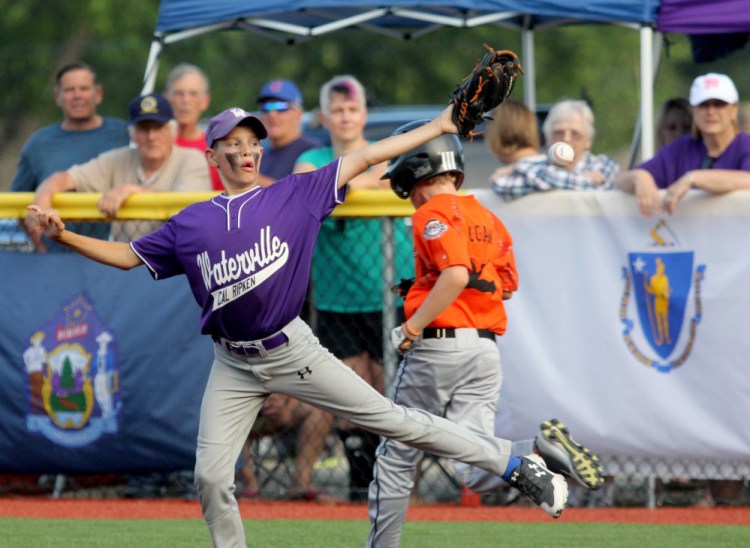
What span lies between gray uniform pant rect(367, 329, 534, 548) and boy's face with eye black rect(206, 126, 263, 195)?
1035 mm

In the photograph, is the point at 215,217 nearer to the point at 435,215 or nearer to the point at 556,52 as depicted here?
the point at 435,215

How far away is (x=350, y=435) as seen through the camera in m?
7.73

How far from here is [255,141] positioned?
17.7 ft

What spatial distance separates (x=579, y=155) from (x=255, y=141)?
2.84 metres

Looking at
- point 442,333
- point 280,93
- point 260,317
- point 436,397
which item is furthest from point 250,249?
point 280,93

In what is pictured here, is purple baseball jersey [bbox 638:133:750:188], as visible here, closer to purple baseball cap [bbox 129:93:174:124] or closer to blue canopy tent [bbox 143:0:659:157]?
blue canopy tent [bbox 143:0:659:157]

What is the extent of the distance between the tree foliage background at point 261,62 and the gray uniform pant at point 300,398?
25.1 m

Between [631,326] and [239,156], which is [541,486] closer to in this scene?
[239,156]

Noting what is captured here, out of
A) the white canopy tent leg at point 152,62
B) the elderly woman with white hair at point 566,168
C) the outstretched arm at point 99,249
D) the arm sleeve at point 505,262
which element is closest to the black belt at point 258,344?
the outstretched arm at point 99,249

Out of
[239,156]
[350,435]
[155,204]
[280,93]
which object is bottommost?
[350,435]

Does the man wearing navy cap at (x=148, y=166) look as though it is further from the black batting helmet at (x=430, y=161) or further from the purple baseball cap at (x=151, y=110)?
the black batting helmet at (x=430, y=161)

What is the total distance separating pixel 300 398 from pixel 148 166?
3.09 meters

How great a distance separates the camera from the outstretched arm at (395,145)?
200 inches

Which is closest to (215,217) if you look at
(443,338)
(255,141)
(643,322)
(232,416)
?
(255,141)
